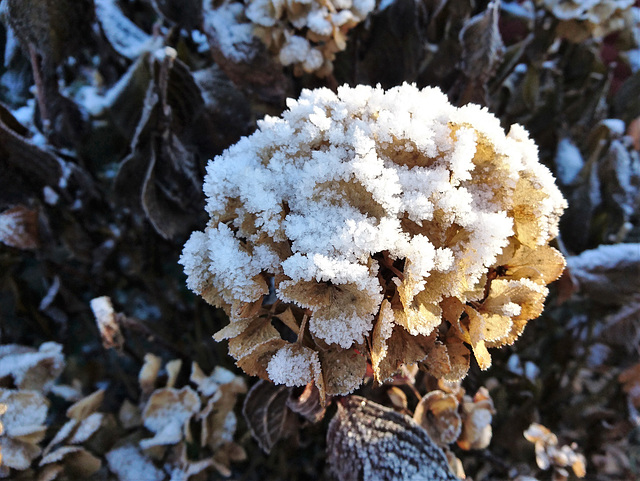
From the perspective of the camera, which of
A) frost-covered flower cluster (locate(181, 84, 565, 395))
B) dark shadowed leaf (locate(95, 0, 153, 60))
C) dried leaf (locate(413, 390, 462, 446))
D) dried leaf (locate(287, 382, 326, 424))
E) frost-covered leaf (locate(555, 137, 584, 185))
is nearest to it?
frost-covered flower cluster (locate(181, 84, 565, 395))

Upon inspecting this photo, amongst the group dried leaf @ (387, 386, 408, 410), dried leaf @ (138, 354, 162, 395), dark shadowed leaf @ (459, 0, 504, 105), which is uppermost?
dark shadowed leaf @ (459, 0, 504, 105)

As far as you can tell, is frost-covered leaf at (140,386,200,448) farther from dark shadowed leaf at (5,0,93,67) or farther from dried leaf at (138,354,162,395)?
dark shadowed leaf at (5,0,93,67)

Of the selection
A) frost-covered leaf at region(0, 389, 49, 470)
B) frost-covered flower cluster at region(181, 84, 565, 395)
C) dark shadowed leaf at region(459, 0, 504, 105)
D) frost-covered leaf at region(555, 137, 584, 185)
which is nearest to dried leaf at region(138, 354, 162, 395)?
frost-covered leaf at region(0, 389, 49, 470)

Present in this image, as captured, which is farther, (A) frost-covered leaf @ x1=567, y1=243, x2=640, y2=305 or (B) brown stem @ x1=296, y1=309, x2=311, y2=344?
(A) frost-covered leaf @ x1=567, y1=243, x2=640, y2=305

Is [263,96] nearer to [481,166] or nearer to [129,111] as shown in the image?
[129,111]

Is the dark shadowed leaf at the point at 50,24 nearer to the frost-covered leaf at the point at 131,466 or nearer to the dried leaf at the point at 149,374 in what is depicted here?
the dried leaf at the point at 149,374

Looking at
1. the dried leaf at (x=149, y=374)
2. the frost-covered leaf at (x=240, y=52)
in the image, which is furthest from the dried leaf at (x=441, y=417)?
the frost-covered leaf at (x=240, y=52)

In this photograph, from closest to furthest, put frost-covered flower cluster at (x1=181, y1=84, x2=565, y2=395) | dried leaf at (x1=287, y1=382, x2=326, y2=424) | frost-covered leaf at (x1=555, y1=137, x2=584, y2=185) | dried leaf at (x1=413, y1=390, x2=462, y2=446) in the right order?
frost-covered flower cluster at (x1=181, y1=84, x2=565, y2=395)
dried leaf at (x1=287, y1=382, x2=326, y2=424)
dried leaf at (x1=413, y1=390, x2=462, y2=446)
frost-covered leaf at (x1=555, y1=137, x2=584, y2=185)
